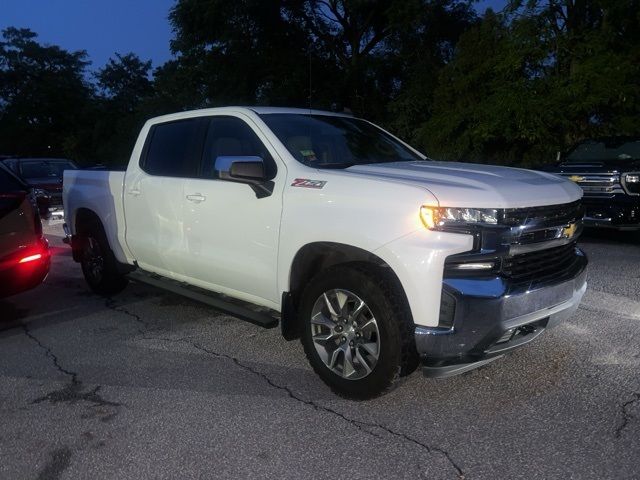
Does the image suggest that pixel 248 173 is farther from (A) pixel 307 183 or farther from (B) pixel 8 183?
(B) pixel 8 183

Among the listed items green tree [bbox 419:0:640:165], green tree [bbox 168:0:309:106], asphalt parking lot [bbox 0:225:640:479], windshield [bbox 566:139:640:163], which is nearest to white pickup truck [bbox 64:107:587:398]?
asphalt parking lot [bbox 0:225:640:479]

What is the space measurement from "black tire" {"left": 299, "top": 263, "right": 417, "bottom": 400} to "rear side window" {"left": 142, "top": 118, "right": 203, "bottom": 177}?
1871 mm

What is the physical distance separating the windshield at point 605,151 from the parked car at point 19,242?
807 cm

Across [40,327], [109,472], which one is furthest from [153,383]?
[40,327]

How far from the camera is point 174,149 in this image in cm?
542

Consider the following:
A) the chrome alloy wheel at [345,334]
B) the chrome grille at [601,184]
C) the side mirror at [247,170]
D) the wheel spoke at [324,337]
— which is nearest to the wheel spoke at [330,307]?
the chrome alloy wheel at [345,334]

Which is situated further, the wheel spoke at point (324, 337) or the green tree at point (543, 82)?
the green tree at point (543, 82)

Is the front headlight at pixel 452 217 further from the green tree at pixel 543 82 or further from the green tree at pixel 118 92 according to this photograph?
the green tree at pixel 118 92

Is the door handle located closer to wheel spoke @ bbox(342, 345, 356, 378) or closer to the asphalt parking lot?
the asphalt parking lot

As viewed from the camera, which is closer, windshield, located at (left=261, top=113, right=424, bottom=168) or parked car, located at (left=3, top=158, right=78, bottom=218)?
windshield, located at (left=261, top=113, right=424, bottom=168)

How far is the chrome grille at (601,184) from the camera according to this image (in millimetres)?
8891

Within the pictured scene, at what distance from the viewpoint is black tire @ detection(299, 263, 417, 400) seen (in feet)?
11.6

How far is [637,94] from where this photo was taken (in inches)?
518

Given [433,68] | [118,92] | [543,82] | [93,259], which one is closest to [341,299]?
[93,259]
